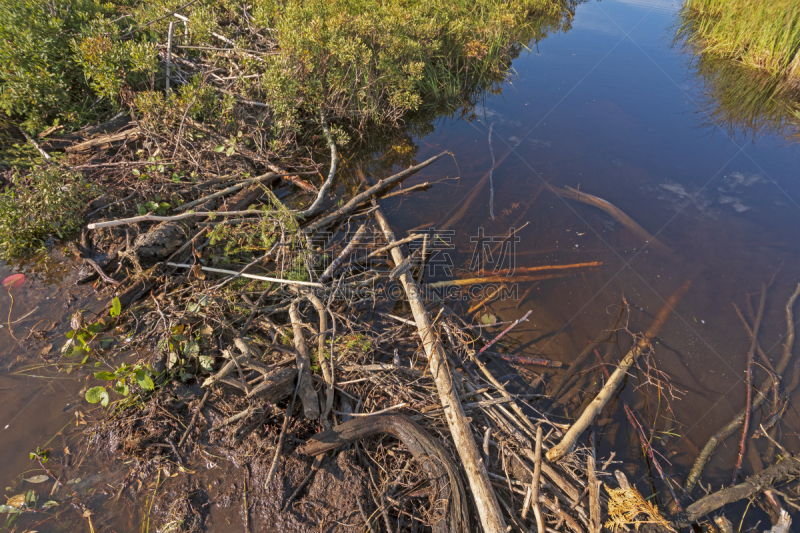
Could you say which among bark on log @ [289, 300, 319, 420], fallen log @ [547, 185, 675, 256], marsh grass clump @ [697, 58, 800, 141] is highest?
marsh grass clump @ [697, 58, 800, 141]

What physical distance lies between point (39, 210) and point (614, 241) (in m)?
7.44

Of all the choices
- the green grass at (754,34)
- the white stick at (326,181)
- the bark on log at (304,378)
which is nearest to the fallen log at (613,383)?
the bark on log at (304,378)

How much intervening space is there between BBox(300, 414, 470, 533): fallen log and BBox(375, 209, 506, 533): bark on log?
109 mm

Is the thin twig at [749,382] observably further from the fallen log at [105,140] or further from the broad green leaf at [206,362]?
the fallen log at [105,140]

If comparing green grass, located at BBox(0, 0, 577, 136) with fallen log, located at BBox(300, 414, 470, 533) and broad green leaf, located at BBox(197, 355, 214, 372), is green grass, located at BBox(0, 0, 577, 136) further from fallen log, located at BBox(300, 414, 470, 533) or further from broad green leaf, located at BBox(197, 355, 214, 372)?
fallen log, located at BBox(300, 414, 470, 533)

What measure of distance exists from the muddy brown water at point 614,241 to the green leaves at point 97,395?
1.19 feet

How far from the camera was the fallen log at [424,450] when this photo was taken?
90.0 inches

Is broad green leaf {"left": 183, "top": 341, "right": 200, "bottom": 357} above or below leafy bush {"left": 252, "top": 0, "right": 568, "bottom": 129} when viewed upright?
below

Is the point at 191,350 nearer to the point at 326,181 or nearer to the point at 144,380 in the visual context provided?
the point at 144,380

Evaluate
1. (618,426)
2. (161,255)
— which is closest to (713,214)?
(618,426)

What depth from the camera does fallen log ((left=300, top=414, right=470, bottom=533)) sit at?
2287 millimetres

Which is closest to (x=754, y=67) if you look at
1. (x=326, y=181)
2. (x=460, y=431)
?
(x=326, y=181)

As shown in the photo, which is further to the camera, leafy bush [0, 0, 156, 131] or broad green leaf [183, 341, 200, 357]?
leafy bush [0, 0, 156, 131]

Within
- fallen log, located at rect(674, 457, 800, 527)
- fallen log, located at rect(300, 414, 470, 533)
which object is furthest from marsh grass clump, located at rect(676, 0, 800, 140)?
fallen log, located at rect(300, 414, 470, 533)
